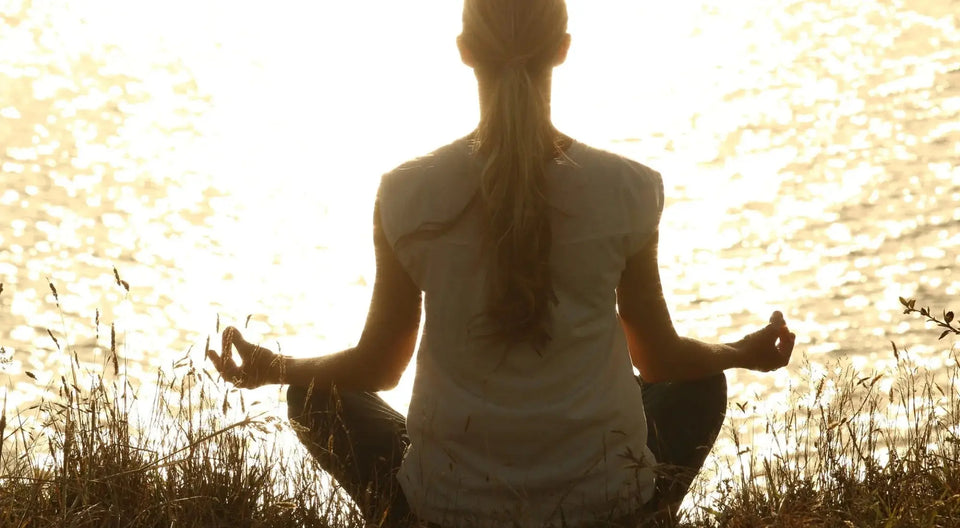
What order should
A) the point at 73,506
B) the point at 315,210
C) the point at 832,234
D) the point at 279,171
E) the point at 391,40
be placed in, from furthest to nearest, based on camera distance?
the point at 391,40, the point at 279,171, the point at 315,210, the point at 832,234, the point at 73,506

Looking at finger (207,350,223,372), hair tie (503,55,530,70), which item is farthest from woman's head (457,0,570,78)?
finger (207,350,223,372)

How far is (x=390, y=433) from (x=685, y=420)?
743 mm

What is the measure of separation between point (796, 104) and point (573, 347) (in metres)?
19.5

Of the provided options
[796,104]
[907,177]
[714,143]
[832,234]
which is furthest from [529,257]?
[796,104]

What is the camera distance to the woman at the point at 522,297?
317cm

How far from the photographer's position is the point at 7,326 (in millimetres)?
12406

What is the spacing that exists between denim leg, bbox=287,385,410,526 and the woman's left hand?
0.10 m

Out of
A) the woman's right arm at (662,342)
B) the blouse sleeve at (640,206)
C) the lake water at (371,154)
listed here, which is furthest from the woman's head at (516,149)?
the lake water at (371,154)

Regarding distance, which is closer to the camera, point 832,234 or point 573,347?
point 573,347

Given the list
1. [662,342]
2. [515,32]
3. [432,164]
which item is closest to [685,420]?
[662,342]

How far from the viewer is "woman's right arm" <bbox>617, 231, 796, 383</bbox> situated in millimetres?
3404

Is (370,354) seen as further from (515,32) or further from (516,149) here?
(515,32)

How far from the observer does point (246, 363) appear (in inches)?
142

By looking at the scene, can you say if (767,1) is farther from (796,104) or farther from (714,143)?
(714,143)
